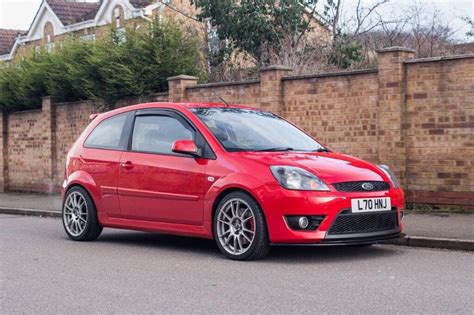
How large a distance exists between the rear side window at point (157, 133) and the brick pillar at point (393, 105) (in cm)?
489

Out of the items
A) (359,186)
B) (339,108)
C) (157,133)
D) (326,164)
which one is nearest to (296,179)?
(326,164)

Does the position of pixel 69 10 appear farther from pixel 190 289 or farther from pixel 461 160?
pixel 190 289

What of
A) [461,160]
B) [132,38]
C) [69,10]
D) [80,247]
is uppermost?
[69,10]

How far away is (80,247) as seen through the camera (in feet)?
30.1

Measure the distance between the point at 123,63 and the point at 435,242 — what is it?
1021 cm

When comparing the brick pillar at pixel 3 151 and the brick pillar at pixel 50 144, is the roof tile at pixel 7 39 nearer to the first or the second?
the brick pillar at pixel 3 151

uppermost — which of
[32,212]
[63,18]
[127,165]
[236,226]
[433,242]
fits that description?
[63,18]

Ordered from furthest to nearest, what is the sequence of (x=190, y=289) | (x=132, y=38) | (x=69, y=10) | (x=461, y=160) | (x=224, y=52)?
(x=69, y=10), (x=224, y=52), (x=132, y=38), (x=461, y=160), (x=190, y=289)

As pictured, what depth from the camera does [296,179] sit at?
7.47 meters

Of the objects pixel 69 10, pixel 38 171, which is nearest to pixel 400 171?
pixel 38 171

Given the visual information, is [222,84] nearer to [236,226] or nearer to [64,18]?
[236,226]

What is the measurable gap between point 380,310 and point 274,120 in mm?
4159

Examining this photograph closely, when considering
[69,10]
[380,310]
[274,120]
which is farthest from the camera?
[69,10]

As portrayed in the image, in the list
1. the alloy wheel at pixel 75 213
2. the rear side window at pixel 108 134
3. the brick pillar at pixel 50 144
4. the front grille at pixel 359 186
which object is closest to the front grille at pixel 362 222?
the front grille at pixel 359 186
